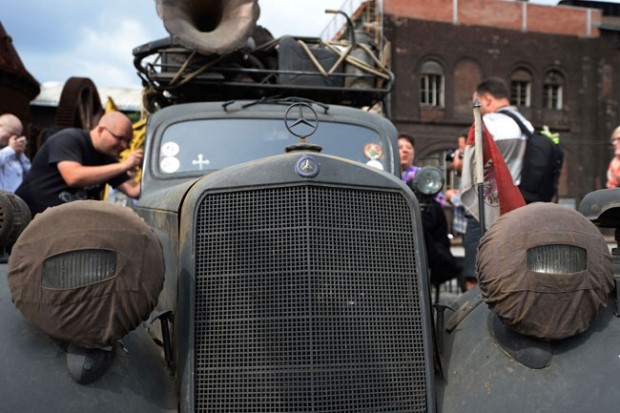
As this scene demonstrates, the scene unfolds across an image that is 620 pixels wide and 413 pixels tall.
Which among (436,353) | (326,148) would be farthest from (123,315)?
(326,148)

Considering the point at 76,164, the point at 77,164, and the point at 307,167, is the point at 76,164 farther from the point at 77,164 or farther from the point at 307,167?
the point at 307,167

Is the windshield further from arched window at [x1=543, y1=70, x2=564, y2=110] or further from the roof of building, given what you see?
arched window at [x1=543, y1=70, x2=564, y2=110]

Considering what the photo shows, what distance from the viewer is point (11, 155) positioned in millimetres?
6555

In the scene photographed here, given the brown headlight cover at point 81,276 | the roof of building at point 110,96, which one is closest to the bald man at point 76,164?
the brown headlight cover at point 81,276

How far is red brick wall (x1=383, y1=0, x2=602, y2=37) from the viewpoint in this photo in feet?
89.1

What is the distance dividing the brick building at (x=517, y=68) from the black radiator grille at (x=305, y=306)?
80.0 ft

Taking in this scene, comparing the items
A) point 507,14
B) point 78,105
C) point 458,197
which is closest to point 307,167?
point 458,197

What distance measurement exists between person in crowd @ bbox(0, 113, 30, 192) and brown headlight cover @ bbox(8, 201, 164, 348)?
4.53m

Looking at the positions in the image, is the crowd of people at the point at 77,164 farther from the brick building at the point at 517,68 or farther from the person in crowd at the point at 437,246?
the brick building at the point at 517,68

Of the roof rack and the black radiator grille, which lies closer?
the black radiator grille

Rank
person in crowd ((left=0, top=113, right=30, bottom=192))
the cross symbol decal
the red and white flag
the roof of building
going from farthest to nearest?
the roof of building
person in crowd ((left=0, top=113, right=30, bottom=192))
the cross symbol decal
the red and white flag

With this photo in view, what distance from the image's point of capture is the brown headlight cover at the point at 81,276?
2213 mm

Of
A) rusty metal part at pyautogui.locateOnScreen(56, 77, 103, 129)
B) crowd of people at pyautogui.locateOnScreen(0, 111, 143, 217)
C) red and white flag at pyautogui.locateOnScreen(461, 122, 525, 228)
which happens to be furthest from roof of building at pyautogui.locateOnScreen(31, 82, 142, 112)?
red and white flag at pyautogui.locateOnScreen(461, 122, 525, 228)

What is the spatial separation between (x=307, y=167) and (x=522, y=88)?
94.9ft
